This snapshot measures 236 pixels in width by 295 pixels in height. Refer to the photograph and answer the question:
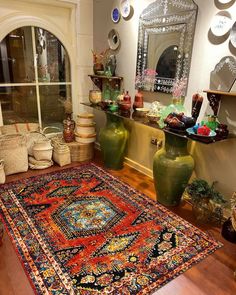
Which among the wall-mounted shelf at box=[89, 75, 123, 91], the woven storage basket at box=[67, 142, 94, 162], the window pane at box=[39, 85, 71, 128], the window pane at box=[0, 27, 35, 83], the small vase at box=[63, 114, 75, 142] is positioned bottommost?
the woven storage basket at box=[67, 142, 94, 162]

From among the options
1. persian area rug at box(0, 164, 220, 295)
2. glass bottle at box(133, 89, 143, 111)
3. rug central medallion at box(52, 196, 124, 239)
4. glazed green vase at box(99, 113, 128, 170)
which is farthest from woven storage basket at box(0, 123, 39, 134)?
glass bottle at box(133, 89, 143, 111)

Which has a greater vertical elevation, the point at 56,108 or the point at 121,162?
the point at 56,108

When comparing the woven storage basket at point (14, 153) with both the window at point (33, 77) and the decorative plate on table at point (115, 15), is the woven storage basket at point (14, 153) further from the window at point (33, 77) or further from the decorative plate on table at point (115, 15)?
the decorative plate on table at point (115, 15)

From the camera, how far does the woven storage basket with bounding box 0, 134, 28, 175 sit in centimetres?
282

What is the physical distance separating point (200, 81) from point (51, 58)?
2.16m

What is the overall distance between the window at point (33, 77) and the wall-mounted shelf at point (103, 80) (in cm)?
45

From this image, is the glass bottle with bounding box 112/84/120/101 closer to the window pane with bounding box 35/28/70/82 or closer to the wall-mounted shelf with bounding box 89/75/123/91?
the wall-mounted shelf with bounding box 89/75/123/91

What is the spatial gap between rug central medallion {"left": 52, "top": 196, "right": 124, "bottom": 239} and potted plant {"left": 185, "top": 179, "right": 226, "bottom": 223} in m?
0.70

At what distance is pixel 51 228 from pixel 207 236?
1.33 m

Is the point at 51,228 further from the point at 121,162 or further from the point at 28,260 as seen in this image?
the point at 121,162

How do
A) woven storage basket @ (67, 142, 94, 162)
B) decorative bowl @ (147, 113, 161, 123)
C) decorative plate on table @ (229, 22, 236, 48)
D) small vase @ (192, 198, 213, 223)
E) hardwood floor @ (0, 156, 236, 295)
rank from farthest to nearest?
woven storage basket @ (67, 142, 94, 162), decorative bowl @ (147, 113, 161, 123), small vase @ (192, 198, 213, 223), decorative plate on table @ (229, 22, 236, 48), hardwood floor @ (0, 156, 236, 295)

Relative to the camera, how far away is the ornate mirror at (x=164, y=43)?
7.38 ft

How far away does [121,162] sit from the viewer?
3.21 metres

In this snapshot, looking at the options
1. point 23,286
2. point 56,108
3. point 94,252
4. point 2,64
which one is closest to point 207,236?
point 94,252
